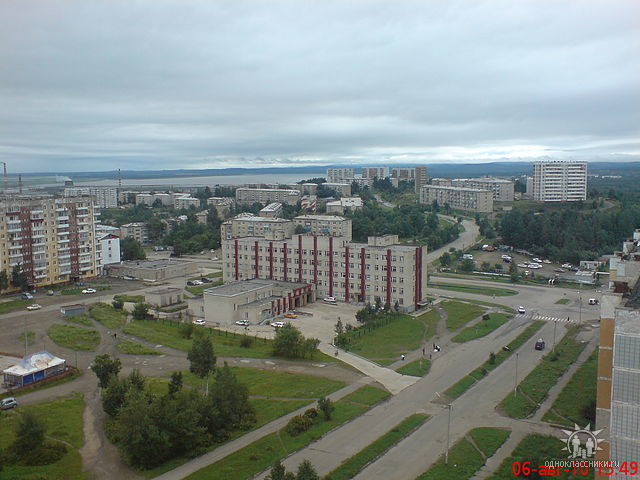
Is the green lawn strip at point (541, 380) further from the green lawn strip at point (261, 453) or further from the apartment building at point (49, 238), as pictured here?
the apartment building at point (49, 238)

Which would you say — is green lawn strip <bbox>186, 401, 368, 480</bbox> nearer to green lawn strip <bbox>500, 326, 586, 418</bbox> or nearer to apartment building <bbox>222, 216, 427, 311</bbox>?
green lawn strip <bbox>500, 326, 586, 418</bbox>

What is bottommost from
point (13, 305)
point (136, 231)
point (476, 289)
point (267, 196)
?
point (476, 289)

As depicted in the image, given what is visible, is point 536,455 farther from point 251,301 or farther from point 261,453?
point 251,301

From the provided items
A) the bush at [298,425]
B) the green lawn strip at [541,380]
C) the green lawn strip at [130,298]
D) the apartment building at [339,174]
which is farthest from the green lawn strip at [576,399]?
the apartment building at [339,174]

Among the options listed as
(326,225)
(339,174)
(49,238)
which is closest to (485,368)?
(49,238)

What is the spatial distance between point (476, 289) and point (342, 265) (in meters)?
12.6

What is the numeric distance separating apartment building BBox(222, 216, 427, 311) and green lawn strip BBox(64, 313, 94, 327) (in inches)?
503

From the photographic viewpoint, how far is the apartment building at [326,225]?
66562mm

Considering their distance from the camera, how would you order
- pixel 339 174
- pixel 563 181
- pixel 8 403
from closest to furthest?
pixel 8 403
pixel 563 181
pixel 339 174

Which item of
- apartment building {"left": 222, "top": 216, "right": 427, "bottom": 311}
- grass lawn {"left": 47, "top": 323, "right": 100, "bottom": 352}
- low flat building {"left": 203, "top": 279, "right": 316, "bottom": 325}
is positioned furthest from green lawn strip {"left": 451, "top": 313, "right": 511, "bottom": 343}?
grass lawn {"left": 47, "top": 323, "right": 100, "bottom": 352}

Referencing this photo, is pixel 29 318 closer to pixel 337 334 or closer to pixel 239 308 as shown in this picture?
pixel 239 308

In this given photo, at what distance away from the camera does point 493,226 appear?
7794 centimetres

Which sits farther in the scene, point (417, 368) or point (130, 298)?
point (130, 298)

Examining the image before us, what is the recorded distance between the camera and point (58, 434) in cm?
1803
